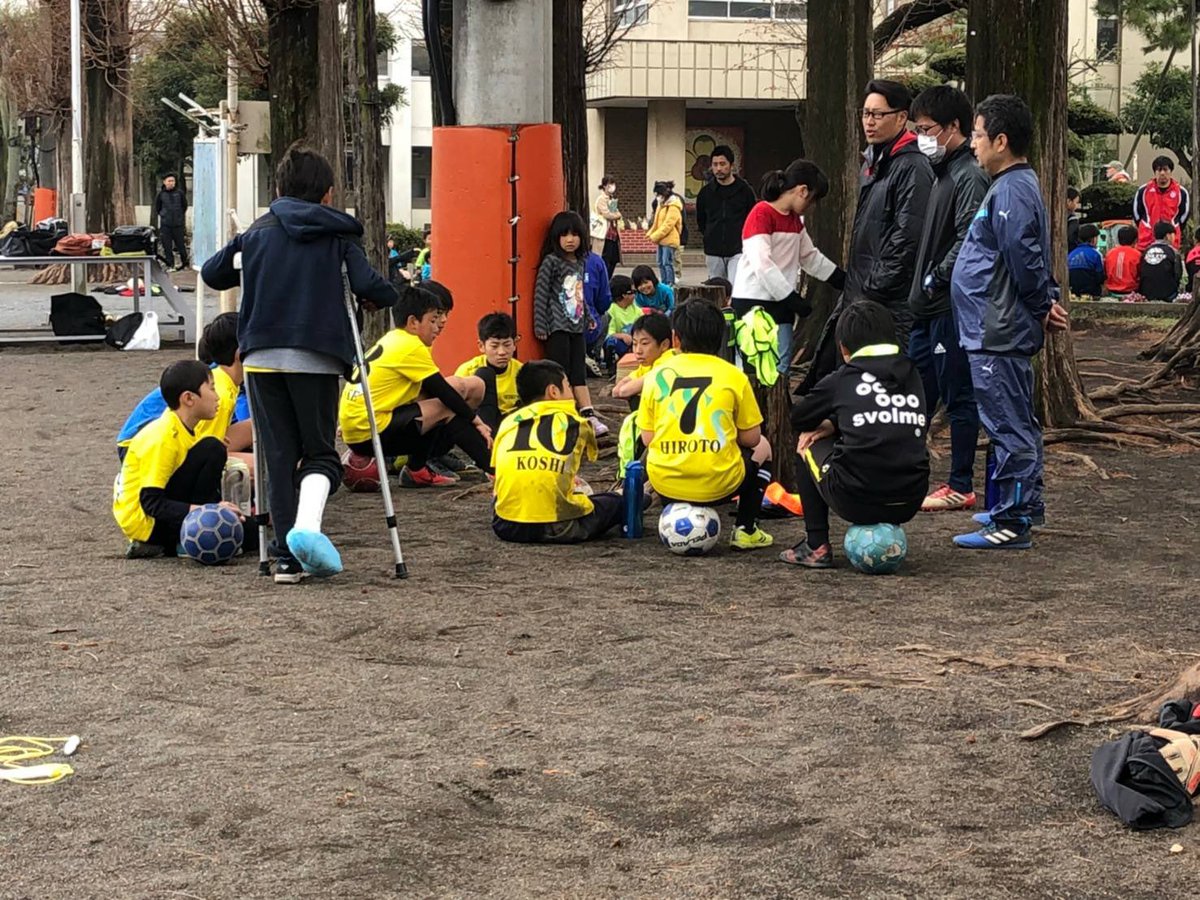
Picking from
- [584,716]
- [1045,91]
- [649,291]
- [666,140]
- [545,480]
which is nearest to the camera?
[584,716]

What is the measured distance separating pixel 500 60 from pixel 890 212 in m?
2.74

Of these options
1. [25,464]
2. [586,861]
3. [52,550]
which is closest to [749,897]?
[586,861]

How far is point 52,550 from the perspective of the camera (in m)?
8.34

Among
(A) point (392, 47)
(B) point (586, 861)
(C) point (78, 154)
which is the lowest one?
(B) point (586, 861)

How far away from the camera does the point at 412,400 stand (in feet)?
32.2

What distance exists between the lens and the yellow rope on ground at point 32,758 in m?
4.86

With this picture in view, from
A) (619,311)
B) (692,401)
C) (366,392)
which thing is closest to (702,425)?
(692,401)

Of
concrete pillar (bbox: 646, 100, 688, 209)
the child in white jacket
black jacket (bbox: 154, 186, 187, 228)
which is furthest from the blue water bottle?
concrete pillar (bbox: 646, 100, 688, 209)

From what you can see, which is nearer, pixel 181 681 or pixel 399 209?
pixel 181 681

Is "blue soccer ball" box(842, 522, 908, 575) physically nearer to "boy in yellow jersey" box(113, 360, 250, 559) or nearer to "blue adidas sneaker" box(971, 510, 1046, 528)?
"blue adidas sneaker" box(971, 510, 1046, 528)

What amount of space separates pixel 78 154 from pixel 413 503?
2345cm

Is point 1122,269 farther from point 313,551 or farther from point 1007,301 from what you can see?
point 313,551

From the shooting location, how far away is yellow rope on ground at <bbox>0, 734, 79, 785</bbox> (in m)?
4.86

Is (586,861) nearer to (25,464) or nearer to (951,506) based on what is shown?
(951,506)
